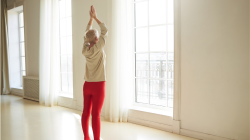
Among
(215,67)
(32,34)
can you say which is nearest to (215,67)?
(215,67)

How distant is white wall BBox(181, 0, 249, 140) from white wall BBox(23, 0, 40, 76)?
4.45 metres

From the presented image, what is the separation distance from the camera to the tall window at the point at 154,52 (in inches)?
127

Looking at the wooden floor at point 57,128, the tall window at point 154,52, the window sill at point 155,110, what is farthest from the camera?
the tall window at point 154,52

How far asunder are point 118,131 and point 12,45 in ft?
18.5

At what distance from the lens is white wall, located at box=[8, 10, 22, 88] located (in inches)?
260

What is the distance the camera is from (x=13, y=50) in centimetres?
669

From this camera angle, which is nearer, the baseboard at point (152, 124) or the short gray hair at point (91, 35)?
the short gray hair at point (91, 35)

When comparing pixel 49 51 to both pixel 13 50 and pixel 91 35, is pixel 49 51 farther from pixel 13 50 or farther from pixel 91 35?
pixel 91 35

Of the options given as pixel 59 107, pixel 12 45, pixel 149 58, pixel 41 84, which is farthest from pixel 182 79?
pixel 12 45

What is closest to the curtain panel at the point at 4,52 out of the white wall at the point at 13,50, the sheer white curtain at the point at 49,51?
the white wall at the point at 13,50

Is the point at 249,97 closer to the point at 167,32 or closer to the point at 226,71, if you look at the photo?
the point at 226,71

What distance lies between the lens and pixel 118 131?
302cm

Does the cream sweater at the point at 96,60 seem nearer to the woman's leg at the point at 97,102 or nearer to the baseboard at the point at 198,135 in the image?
the woman's leg at the point at 97,102

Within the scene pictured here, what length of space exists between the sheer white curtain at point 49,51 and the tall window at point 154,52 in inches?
93.5
